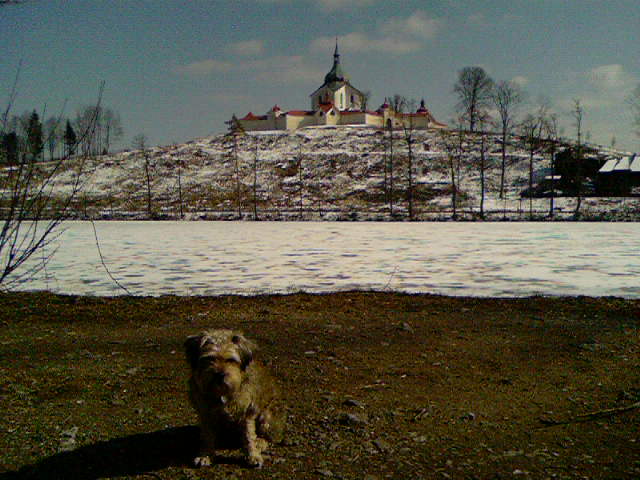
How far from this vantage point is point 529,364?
5.57m

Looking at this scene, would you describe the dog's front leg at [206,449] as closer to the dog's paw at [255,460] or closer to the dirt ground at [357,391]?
the dirt ground at [357,391]

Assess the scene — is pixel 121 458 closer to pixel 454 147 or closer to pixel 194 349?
pixel 194 349

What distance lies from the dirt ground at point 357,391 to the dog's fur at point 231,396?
15 cm

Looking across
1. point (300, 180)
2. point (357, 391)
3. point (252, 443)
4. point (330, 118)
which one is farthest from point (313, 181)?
point (252, 443)

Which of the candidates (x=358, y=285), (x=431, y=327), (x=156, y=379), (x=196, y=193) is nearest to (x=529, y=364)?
(x=431, y=327)

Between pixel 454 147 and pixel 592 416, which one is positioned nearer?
pixel 592 416

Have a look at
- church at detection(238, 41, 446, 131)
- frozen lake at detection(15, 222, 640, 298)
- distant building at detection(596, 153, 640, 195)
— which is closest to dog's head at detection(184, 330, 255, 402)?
frozen lake at detection(15, 222, 640, 298)

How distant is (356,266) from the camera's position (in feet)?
46.4

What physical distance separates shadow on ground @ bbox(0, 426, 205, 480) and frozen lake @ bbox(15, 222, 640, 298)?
6.52 metres

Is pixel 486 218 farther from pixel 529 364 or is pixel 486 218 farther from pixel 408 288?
pixel 529 364

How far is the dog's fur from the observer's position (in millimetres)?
2744

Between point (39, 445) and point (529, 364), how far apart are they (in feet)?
15.8

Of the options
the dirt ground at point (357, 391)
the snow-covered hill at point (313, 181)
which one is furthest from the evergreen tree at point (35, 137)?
the snow-covered hill at point (313, 181)

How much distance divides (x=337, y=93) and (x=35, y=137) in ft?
378
